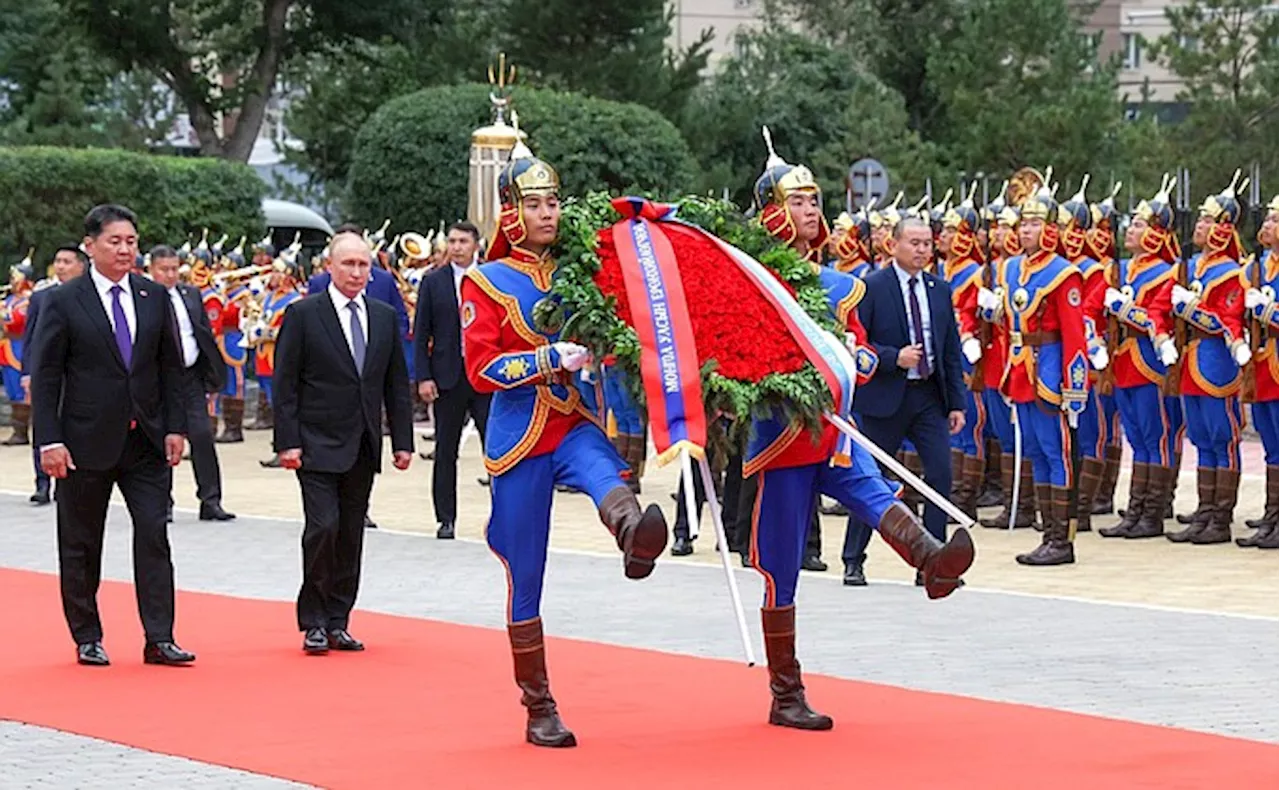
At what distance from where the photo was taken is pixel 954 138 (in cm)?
3628

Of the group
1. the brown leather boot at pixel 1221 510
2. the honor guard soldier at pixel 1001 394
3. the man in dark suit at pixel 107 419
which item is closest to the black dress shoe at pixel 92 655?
the man in dark suit at pixel 107 419

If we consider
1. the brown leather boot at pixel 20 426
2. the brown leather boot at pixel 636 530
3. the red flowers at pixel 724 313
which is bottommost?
the brown leather boot at pixel 20 426

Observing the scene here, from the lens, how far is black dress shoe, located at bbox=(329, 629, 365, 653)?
37.0 ft

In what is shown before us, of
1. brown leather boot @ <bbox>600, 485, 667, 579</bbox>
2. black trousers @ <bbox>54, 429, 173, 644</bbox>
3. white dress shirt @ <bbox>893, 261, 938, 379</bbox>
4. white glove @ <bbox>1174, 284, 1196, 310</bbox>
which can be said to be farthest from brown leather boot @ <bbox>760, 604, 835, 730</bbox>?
white glove @ <bbox>1174, 284, 1196, 310</bbox>

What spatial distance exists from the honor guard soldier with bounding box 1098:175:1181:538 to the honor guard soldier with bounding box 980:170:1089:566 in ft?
3.76

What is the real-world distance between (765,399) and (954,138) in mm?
28113

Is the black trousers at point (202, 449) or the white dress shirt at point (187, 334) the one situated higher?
the white dress shirt at point (187, 334)

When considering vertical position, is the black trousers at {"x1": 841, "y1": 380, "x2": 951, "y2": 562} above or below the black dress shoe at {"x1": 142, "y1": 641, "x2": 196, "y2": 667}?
above

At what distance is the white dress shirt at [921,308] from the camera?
13156 millimetres

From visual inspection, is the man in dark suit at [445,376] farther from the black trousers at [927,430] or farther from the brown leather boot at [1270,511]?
the brown leather boot at [1270,511]

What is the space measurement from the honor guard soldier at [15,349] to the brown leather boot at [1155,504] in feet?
41.1

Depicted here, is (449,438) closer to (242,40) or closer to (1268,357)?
(1268,357)

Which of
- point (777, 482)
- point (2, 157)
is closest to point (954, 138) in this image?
point (2, 157)

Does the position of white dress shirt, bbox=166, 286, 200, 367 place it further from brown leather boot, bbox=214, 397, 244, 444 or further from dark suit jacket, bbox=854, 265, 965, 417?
brown leather boot, bbox=214, 397, 244, 444
